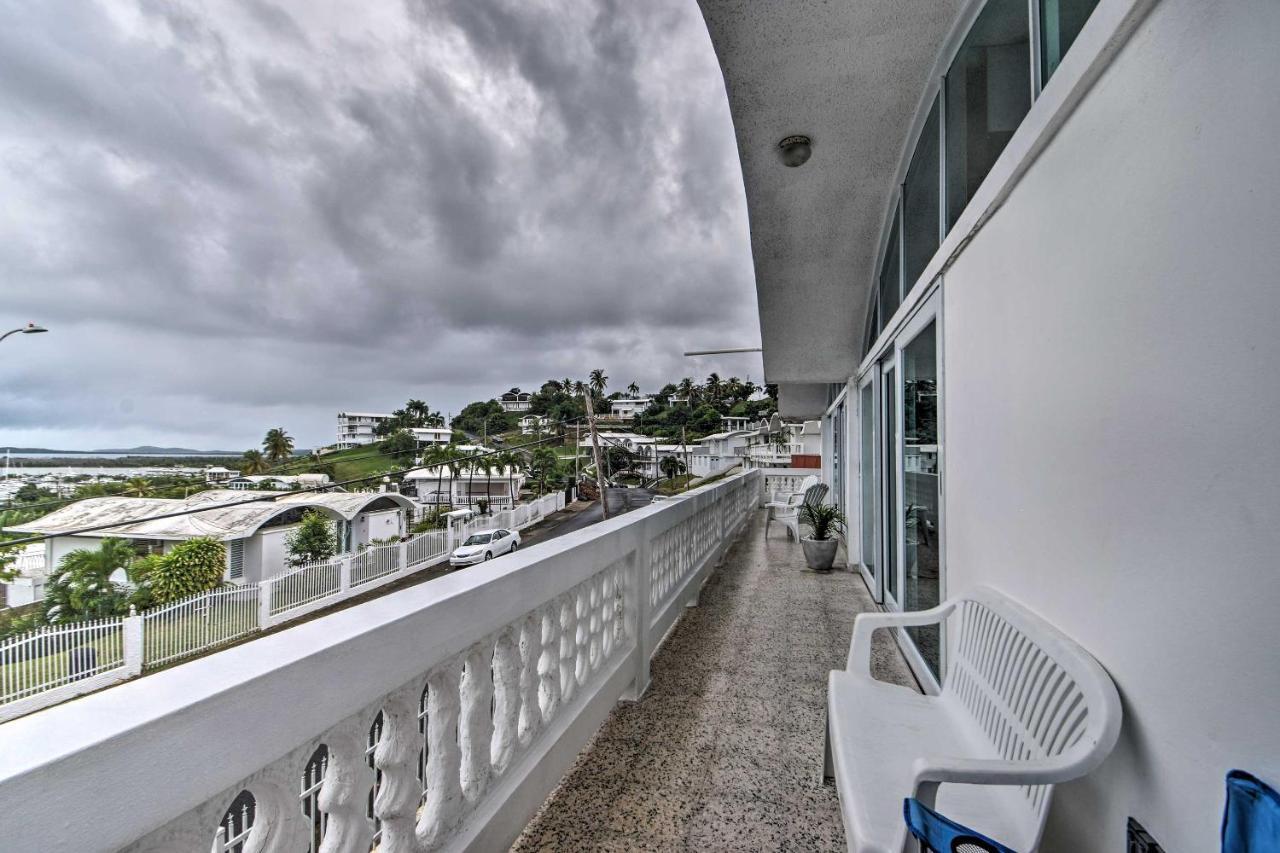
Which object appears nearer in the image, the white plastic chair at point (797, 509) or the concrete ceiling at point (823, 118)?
the concrete ceiling at point (823, 118)

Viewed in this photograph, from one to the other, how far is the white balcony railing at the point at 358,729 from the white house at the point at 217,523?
9.75 ft

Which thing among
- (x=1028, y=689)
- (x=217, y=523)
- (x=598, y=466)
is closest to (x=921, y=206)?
(x=1028, y=689)

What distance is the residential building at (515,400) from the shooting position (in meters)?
37.2

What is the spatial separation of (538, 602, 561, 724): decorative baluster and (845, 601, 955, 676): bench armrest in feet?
3.46

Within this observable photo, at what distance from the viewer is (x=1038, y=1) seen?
1.70 metres

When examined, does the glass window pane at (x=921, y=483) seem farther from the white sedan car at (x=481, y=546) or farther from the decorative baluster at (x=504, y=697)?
the white sedan car at (x=481, y=546)

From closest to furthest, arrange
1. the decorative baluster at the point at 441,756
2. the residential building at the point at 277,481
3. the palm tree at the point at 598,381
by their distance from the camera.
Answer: the decorative baluster at the point at 441,756, the residential building at the point at 277,481, the palm tree at the point at 598,381

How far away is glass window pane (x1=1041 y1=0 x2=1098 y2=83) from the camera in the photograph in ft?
4.67

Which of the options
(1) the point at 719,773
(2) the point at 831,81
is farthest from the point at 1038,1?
(1) the point at 719,773

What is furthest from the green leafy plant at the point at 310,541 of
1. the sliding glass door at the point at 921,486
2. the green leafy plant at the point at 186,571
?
the sliding glass door at the point at 921,486

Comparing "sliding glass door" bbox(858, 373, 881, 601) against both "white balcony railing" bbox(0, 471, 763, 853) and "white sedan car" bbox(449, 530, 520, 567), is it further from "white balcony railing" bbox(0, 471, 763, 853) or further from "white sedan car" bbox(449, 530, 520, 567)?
"white sedan car" bbox(449, 530, 520, 567)

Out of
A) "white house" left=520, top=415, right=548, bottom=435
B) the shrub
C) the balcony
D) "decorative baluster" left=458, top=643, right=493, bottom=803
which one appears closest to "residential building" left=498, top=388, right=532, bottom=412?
"white house" left=520, top=415, right=548, bottom=435

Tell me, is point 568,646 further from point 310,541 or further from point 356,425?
point 356,425

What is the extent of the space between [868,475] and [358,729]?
4.86 metres
